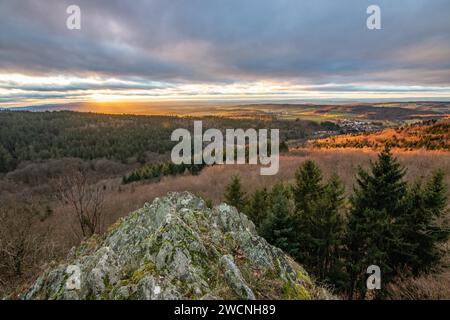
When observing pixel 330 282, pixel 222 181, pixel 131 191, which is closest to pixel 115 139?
pixel 131 191

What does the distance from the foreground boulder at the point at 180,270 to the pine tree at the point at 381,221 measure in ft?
30.6

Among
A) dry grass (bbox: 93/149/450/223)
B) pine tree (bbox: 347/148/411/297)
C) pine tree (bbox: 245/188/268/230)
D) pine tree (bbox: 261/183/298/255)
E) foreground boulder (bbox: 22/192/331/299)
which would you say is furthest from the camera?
dry grass (bbox: 93/149/450/223)

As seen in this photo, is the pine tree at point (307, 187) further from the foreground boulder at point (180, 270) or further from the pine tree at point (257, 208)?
the foreground boulder at point (180, 270)

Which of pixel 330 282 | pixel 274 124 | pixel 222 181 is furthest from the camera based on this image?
pixel 274 124

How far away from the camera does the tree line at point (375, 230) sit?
13.8 metres

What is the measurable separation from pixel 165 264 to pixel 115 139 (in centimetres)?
14108

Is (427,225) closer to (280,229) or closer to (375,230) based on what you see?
(375,230)

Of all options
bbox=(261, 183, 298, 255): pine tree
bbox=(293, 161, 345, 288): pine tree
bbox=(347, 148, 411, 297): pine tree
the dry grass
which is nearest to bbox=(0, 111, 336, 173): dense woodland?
the dry grass

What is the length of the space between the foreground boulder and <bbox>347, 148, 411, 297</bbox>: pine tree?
9.31 metres

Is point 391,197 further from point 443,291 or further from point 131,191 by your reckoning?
point 131,191

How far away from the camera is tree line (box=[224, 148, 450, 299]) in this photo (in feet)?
45.2

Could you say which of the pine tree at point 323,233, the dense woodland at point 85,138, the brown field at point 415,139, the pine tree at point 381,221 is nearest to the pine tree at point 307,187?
the pine tree at point 323,233

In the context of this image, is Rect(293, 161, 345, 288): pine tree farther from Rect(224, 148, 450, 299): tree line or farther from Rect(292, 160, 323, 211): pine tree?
Rect(292, 160, 323, 211): pine tree

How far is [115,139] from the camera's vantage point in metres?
134
